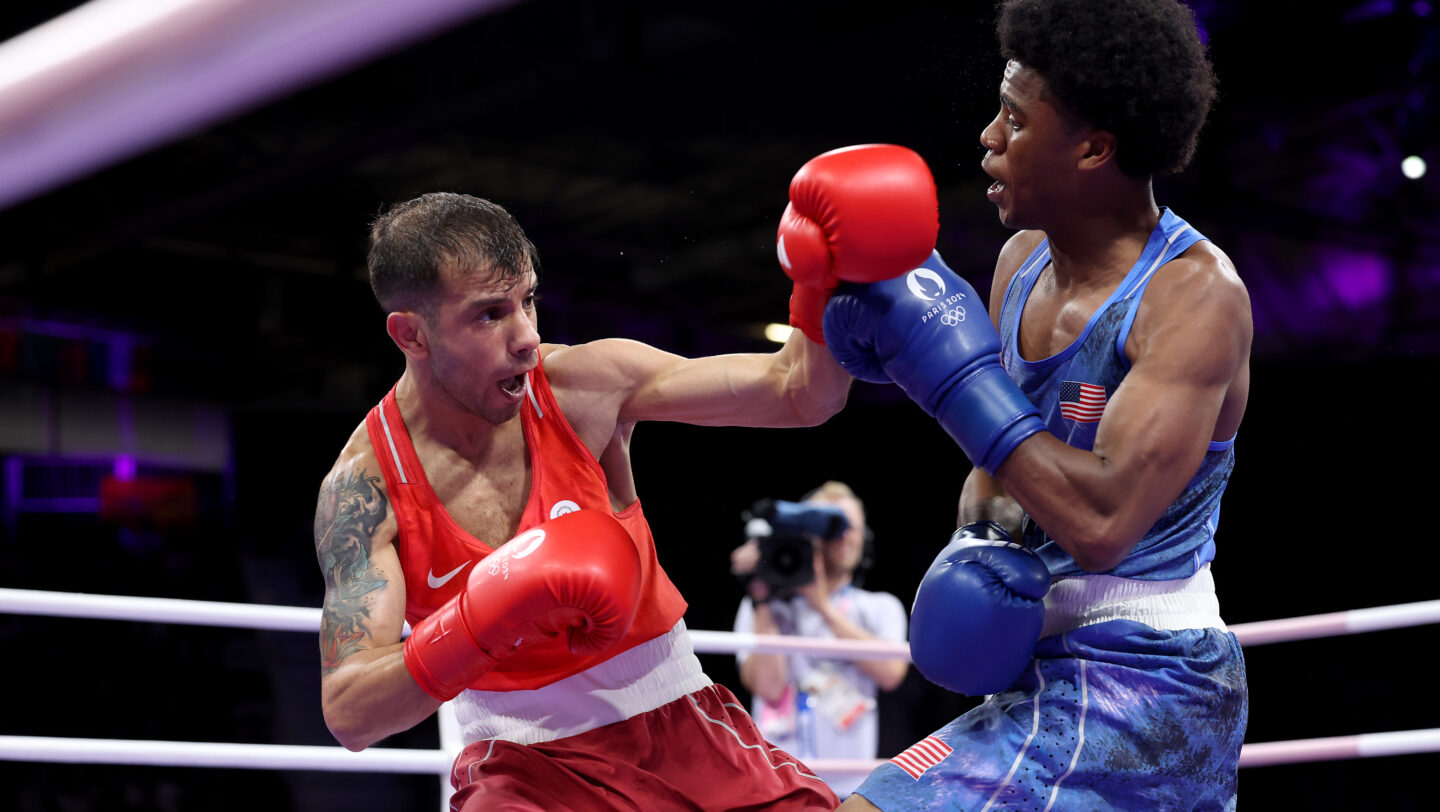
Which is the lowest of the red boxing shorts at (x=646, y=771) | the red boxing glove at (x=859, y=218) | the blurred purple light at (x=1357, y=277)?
the red boxing shorts at (x=646, y=771)

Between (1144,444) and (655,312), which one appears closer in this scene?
(1144,444)

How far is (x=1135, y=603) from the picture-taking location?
5.70 feet

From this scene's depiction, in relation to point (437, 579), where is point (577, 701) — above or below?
below

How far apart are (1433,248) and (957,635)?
25.7ft

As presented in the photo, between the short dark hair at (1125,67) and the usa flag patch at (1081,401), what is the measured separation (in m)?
0.32

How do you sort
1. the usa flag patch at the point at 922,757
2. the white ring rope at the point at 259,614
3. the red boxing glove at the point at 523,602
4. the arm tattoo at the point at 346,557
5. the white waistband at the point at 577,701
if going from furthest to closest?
the white ring rope at the point at 259,614, the white waistband at the point at 577,701, the arm tattoo at the point at 346,557, the red boxing glove at the point at 523,602, the usa flag patch at the point at 922,757

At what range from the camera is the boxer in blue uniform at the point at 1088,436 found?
64.7 inches

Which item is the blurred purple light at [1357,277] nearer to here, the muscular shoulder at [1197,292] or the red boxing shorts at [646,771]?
the muscular shoulder at [1197,292]

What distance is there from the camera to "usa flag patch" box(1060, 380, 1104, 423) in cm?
176

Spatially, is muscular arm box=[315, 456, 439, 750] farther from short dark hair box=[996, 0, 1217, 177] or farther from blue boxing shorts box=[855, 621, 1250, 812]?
short dark hair box=[996, 0, 1217, 177]

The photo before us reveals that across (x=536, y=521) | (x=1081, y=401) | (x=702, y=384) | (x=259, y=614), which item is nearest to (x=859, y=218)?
(x=1081, y=401)

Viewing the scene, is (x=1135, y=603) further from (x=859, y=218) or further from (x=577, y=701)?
(x=577, y=701)

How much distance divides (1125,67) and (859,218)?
0.42 m

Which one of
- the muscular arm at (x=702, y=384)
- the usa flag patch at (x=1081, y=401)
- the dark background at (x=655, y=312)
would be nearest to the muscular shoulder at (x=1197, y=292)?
the usa flag patch at (x=1081, y=401)
